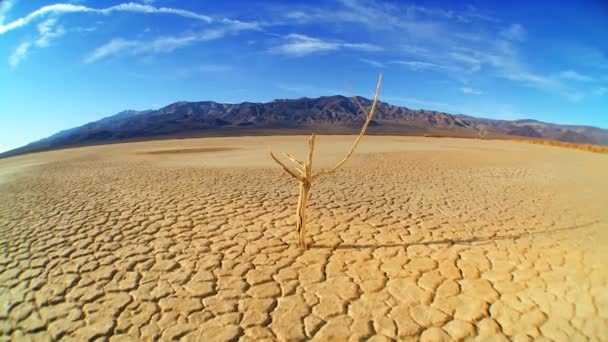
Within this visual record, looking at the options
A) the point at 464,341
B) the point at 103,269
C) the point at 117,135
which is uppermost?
the point at 117,135

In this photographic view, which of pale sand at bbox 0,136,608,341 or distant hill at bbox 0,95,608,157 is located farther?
distant hill at bbox 0,95,608,157

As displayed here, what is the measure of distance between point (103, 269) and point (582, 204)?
654cm

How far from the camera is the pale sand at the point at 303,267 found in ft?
6.76

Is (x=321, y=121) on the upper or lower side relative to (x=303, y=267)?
upper

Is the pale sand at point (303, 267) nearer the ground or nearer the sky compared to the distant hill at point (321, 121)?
nearer the ground

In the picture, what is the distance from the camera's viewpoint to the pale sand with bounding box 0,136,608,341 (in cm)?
206

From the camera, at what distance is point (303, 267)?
2797 mm

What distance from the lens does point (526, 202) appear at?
512 cm

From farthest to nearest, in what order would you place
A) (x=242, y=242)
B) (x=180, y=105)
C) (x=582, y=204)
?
(x=180, y=105) < (x=582, y=204) < (x=242, y=242)

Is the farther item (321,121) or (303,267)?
(321,121)

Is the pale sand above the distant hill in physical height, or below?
below

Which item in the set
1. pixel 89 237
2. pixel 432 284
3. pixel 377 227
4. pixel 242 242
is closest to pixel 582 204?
pixel 377 227

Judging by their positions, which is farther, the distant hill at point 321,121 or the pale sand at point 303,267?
the distant hill at point 321,121

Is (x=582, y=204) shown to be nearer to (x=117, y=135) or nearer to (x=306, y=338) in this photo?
(x=306, y=338)
